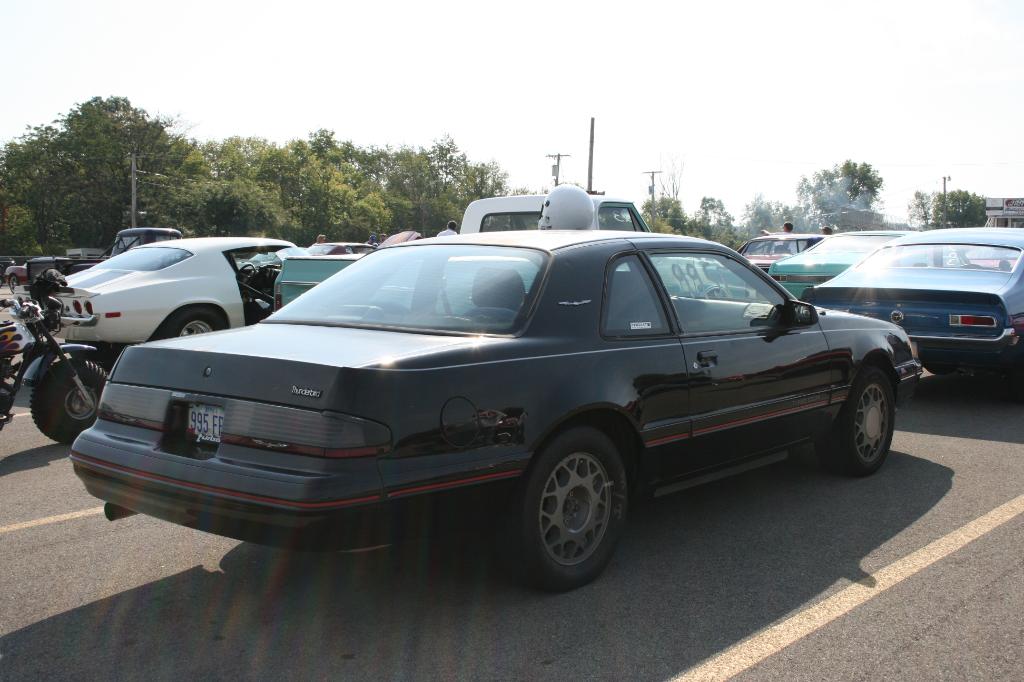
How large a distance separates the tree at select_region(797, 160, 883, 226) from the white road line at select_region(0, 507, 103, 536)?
120 m

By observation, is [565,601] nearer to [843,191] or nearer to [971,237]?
[971,237]

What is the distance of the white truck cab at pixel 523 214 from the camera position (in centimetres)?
1073

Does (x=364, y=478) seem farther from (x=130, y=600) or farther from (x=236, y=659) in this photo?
(x=130, y=600)

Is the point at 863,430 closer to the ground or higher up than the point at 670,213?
closer to the ground

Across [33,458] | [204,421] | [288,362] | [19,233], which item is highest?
[288,362]

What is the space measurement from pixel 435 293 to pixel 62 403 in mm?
3818

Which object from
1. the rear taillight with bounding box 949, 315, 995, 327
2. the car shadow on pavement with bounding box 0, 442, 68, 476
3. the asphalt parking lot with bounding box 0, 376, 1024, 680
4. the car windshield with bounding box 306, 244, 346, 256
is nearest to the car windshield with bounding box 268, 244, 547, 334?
the asphalt parking lot with bounding box 0, 376, 1024, 680

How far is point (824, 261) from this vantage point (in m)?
12.3

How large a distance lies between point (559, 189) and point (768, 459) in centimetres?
310

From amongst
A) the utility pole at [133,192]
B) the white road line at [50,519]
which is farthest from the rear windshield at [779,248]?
the utility pole at [133,192]

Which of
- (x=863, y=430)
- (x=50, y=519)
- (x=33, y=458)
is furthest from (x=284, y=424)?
(x=33, y=458)

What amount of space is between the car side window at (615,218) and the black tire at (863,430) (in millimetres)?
4862

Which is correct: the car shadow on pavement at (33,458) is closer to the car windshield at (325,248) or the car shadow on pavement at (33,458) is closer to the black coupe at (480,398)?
the black coupe at (480,398)

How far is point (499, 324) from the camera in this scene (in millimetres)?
3830
